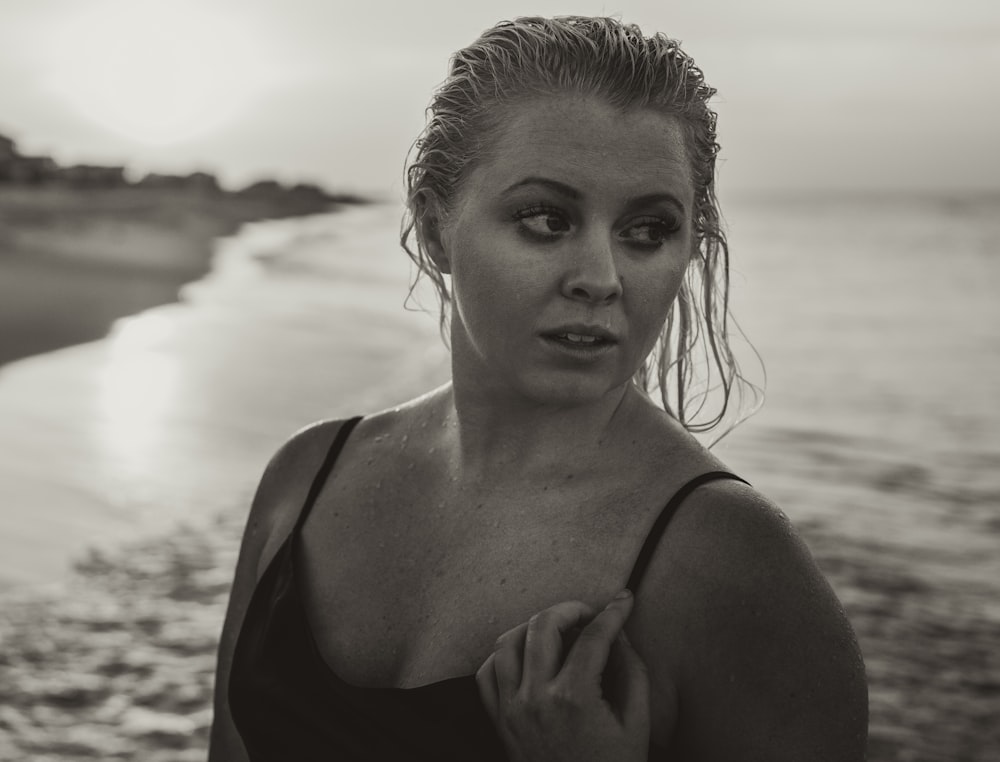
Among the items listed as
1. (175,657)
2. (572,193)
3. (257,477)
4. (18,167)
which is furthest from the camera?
(18,167)

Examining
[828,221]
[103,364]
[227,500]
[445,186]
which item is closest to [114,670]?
[227,500]

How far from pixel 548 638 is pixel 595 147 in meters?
0.85

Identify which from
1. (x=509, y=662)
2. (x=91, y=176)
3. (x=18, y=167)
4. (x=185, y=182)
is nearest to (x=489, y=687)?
(x=509, y=662)

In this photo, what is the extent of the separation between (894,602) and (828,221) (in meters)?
61.3

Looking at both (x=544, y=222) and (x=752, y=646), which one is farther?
(x=544, y=222)

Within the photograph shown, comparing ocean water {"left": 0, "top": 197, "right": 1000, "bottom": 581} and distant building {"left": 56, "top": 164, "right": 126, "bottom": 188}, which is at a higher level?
distant building {"left": 56, "top": 164, "right": 126, "bottom": 188}

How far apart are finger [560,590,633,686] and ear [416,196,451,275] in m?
0.87

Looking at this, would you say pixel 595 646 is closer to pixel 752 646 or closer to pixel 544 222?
pixel 752 646

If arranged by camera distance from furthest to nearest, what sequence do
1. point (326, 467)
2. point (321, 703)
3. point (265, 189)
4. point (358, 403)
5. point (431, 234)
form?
point (265, 189), point (358, 403), point (326, 467), point (431, 234), point (321, 703)

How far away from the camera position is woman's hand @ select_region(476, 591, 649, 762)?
5.70 ft

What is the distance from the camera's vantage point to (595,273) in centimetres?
198

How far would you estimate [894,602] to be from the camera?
20.8ft

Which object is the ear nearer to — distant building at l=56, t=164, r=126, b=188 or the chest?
the chest

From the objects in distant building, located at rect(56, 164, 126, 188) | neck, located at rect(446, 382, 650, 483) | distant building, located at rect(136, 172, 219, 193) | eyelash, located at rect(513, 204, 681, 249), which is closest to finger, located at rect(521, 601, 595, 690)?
neck, located at rect(446, 382, 650, 483)
